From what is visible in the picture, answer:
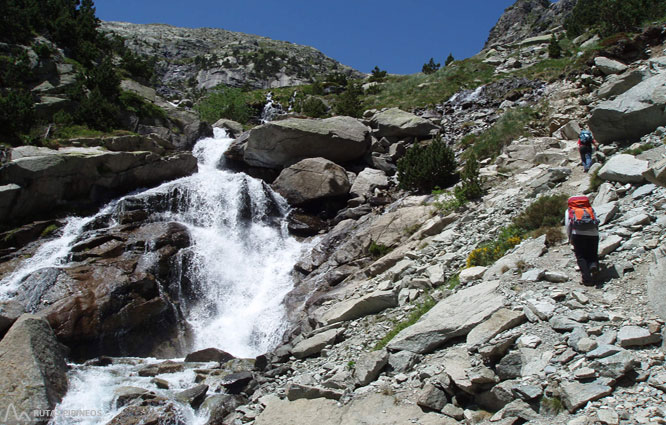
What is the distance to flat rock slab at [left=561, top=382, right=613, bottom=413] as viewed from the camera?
16.6 feet

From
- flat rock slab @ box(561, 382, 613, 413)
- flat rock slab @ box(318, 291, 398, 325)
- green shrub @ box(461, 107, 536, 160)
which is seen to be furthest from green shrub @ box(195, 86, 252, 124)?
flat rock slab @ box(561, 382, 613, 413)

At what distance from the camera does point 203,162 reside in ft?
88.5

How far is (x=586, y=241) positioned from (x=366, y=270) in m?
7.49

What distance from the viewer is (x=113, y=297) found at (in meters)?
14.9

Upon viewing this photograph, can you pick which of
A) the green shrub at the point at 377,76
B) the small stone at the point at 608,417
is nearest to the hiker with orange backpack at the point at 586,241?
the small stone at the point at 608,417

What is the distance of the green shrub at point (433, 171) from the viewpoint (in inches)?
705

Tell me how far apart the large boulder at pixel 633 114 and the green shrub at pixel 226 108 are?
2904 centimetres

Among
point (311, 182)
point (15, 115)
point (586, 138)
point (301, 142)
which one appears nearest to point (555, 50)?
point (301, 142)

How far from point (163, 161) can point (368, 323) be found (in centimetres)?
1687

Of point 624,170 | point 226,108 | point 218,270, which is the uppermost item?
point 226,108

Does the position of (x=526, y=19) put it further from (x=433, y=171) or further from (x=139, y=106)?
(x=433, y=171)

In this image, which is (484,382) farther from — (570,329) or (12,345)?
(12,345)

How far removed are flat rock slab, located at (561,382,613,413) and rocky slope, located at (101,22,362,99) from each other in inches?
2490

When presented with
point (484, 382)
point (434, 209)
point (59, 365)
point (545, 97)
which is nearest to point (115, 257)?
point (59, 365)
